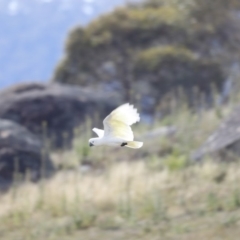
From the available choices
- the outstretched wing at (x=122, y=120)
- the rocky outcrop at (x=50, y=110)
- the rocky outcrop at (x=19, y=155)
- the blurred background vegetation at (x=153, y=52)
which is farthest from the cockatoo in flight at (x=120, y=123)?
the blurred background vegetation at (x=153, y=52)

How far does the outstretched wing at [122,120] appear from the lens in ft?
12.2

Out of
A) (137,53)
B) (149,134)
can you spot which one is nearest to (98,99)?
(149,134)

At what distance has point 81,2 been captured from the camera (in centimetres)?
10575

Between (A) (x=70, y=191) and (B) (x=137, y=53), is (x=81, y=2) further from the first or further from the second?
(A) (x=70, y=191)

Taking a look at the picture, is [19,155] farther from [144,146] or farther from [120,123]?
[120,123]

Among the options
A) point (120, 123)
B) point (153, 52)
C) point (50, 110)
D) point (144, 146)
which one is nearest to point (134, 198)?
point (144, 146)

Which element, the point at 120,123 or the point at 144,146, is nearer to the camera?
the point at 120,123

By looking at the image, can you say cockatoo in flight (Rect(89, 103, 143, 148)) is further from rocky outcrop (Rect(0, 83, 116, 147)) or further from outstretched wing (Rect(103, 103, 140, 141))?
rocky outcrop (Rect(0, 83, 116, 147))

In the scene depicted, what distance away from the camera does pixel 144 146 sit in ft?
35.4

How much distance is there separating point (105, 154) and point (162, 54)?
946 centimetres

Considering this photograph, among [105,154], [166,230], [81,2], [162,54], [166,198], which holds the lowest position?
[166,230]

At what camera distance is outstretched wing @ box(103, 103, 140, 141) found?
372cm

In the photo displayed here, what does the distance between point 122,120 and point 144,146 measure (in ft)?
23.0

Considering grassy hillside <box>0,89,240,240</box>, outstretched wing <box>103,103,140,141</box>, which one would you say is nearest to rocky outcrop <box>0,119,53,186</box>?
grassy hillside <box>0,89,240,240</box>
